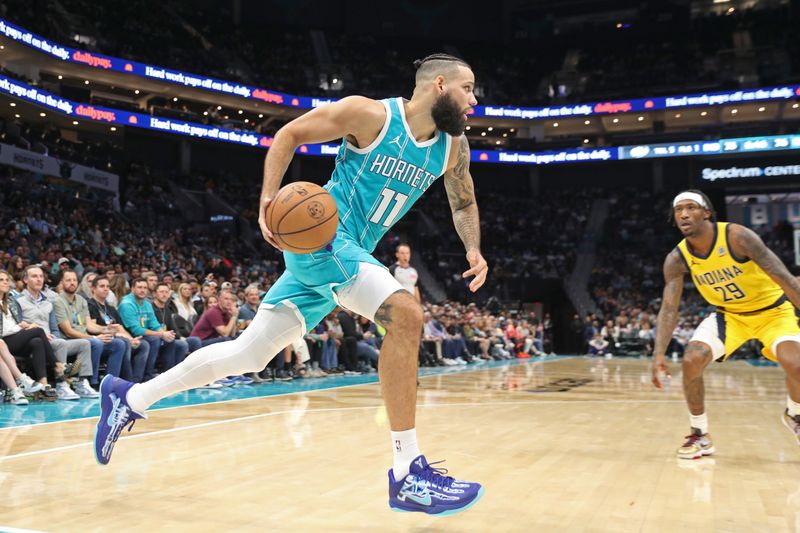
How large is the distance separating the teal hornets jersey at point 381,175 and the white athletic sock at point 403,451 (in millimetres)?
907

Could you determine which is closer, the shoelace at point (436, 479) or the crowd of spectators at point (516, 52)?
the shoelace at point (436, 479)

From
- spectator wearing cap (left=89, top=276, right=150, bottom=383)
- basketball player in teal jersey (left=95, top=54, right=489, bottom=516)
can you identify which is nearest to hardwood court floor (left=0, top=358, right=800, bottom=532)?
basketball player in teal jersey (left=95, top=54, right=489, bottom=516)

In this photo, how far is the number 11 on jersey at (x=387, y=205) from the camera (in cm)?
326

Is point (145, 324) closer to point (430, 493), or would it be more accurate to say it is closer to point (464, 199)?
point (464, 199)

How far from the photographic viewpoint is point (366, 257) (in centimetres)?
306

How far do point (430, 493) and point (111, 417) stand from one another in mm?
A: 1726

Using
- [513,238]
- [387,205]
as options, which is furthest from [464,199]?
[513,238]

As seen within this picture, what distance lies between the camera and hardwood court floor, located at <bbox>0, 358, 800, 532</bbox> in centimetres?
276

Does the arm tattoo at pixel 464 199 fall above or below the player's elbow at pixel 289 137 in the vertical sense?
below

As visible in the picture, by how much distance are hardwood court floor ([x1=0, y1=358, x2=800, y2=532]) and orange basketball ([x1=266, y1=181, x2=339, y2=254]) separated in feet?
3.59

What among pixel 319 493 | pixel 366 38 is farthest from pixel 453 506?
pixel 366 38

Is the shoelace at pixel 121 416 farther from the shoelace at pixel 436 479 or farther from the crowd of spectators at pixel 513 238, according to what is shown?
the crowd of spectators at pixel 513 238

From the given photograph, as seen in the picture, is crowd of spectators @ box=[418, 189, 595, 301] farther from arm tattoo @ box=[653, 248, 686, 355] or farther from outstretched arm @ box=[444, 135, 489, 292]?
outstretched arm @ box=[444, 135, 489, 292]

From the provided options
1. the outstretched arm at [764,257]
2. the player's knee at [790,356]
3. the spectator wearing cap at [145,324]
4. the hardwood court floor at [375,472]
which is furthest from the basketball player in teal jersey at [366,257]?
the spectator wearing cap at [145,324]
